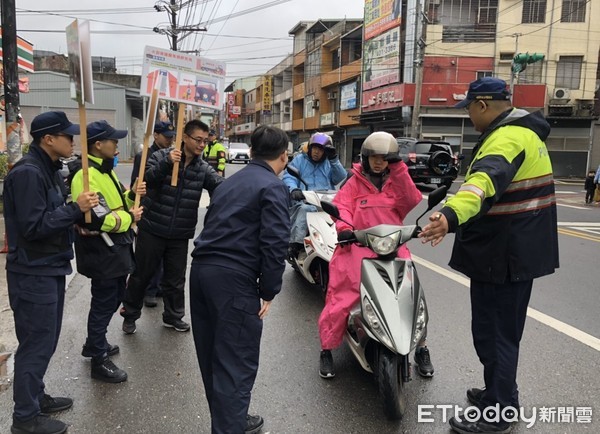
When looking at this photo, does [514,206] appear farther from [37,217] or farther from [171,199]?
[171,199]

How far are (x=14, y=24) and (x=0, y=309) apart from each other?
5065 mm

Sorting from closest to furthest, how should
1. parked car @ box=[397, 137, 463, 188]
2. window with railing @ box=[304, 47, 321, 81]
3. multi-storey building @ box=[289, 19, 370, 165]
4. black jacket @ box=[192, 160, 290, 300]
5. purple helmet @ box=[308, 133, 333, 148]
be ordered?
black jacket @ box=[192, 160, 290, 300] < purple helmet @ box=[308, 133, 333, 148] < parked car @ box=[397, 137, 463, 188] < multi-storey building @ box=[289, 19, 370, 165] < window with railing @ box=[304, 47, 321, 81]

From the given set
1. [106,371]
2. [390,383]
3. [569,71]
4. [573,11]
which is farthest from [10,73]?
[573,11]

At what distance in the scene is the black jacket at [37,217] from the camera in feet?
8.96

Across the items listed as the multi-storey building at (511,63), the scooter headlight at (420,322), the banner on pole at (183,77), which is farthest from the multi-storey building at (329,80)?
the scooter headlight at (420,322)

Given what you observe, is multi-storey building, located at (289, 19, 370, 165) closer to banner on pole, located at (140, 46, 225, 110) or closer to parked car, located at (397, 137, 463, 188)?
Answer: parked car, located at (397, 137, 463, 188)

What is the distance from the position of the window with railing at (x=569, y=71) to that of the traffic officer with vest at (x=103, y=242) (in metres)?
28.6

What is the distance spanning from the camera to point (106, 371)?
355cm

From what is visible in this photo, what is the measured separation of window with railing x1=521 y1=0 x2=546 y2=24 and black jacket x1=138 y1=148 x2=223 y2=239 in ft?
90.8

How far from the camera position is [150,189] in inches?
175

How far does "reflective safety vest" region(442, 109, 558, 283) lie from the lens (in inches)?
107

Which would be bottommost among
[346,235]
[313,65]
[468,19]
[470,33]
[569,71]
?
[346,235]

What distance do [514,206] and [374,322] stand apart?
106 cm

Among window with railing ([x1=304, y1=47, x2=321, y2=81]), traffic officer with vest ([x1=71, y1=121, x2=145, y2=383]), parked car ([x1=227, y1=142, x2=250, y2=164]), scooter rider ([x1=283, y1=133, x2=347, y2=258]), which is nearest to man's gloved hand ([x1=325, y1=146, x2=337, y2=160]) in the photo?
scooter rider ([x1=283, y1=133, x2=347, y2=258])
